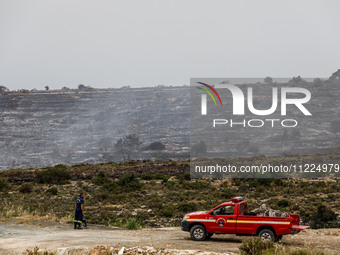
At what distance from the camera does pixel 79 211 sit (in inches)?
878

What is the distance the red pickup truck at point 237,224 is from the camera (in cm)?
1779

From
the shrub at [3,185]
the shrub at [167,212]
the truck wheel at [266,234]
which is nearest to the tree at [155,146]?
the shrub at [3,185]

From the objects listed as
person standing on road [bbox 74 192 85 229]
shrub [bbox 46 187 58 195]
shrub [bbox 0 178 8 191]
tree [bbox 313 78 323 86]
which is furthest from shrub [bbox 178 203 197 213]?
tree [bbox 313 78 323 86]

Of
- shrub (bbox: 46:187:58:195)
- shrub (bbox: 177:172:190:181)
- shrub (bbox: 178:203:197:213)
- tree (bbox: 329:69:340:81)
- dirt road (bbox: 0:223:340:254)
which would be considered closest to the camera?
dirt road (bbox: 0:223:340:254)

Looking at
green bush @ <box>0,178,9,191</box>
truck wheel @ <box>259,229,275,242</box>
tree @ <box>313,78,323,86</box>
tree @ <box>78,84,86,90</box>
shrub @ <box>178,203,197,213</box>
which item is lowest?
shrub @ <box>178,203,197,213</box>

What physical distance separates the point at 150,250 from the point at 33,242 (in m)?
5.35

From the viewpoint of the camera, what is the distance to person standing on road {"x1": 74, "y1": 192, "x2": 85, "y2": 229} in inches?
867

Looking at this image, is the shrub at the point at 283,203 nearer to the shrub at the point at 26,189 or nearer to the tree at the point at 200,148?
the shrub at the point at 26,189

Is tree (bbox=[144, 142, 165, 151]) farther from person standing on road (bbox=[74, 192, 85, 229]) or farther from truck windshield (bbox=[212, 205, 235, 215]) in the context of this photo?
truck windshield (bbox=[212, 205, 235, 215])

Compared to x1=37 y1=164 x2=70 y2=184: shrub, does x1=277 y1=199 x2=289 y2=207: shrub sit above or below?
below

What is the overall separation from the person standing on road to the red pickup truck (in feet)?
17.2

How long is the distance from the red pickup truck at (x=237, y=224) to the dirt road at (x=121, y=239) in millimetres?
485

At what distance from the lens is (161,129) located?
13988cm

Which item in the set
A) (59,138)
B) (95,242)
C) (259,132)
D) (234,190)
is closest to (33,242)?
(95,242)
